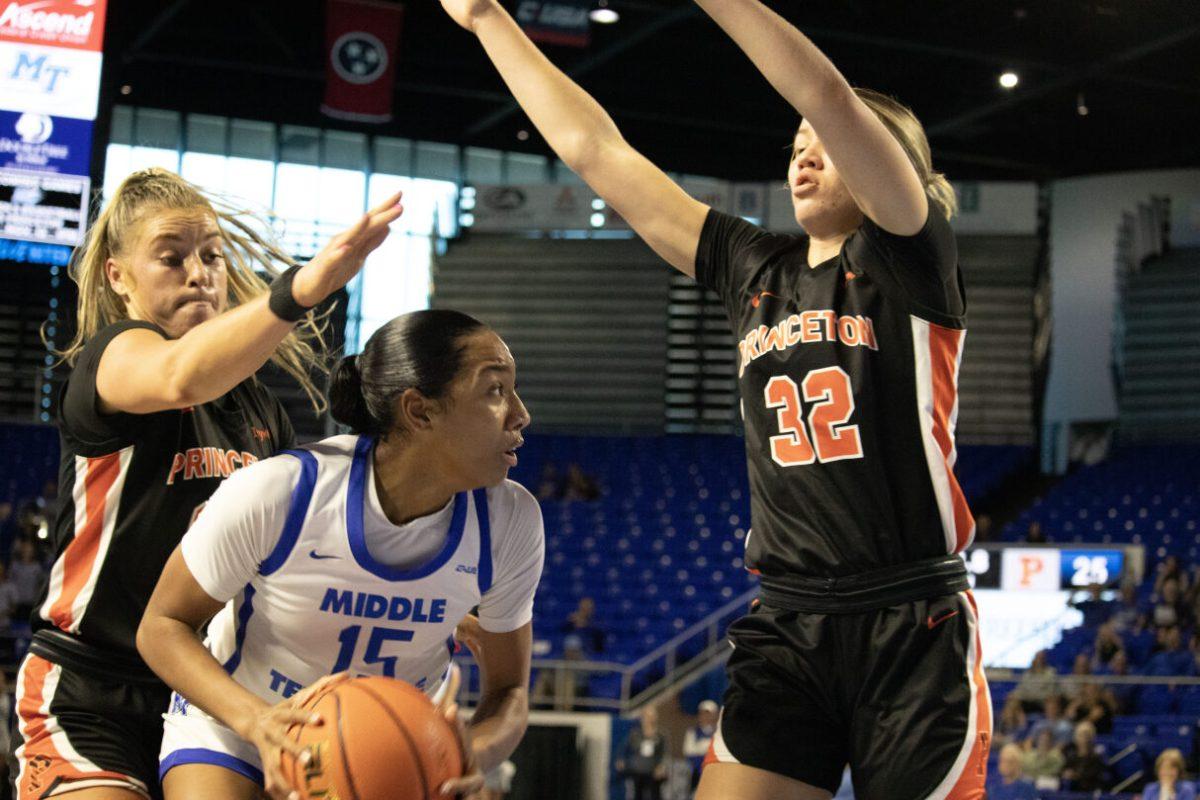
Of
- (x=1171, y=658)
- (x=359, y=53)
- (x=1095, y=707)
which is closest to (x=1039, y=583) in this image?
(x=1171, y=658)

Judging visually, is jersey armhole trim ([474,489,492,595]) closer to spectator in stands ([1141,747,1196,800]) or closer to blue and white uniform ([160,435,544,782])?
blue and white uniform ([160,435,544,782])

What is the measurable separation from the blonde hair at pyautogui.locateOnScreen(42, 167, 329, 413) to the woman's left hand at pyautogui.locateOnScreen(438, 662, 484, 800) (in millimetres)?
1002

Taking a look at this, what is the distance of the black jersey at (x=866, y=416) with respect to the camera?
9.58ft

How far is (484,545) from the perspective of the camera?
9.58 ft

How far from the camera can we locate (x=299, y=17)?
21672 mm

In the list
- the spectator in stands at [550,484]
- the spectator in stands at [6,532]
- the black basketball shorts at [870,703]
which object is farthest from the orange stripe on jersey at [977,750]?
the spectator in stands at [550,484]

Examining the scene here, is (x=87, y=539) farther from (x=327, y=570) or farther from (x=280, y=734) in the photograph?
(x=280, y=734)

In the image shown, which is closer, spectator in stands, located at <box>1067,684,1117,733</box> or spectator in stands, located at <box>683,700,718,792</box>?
spectator in stands, located at <box>1067,684,1117,733</box>

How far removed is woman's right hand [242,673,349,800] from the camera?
2443 mm

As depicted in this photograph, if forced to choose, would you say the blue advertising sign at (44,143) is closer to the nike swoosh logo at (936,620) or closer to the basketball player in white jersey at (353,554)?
the basketball player in white jersey at (353,554)

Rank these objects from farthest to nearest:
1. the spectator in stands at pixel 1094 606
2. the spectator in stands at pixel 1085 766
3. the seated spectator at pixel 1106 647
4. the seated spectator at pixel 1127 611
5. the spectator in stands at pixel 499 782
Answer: the spectator in stands at pixel 1094 606 < the seated spectator at pixel 1127 611 < the seated spectator at pixel 1106 647 < the spectator in stands at pixel 499 782 < the spectator in stands at pixel 1085 766

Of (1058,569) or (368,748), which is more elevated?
(1058,569)

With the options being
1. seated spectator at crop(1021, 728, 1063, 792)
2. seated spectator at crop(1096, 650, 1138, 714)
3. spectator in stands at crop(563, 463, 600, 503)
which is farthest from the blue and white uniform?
spectator in stands at crop(563, 463, 600, 503)

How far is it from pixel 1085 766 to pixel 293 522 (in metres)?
9.74
